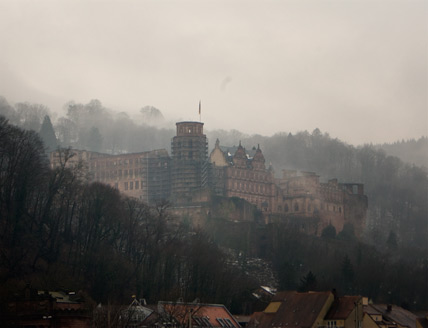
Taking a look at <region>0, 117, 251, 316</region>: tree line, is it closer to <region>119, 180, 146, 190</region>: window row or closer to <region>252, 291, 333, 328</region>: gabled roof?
<region>252, 291, 333, 328</region>: gabled roof

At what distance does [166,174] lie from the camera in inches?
7633

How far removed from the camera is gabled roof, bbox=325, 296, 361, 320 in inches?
4099

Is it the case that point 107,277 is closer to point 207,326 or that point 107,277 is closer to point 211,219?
point 207,326

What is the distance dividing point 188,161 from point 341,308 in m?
87.2

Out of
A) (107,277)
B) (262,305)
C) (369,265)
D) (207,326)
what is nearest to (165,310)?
(207,326)

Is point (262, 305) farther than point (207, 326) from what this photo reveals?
Yes

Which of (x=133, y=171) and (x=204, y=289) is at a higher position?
(x=133, y=171)

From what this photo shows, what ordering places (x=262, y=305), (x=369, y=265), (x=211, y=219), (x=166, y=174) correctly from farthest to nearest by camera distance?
(x=166, y=174) → (x=211, y=219) → (x=369, y=265) → (x=262, y=305)

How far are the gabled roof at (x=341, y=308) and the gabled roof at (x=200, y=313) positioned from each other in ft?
24.8

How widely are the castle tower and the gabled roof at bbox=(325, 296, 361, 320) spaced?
82757mm

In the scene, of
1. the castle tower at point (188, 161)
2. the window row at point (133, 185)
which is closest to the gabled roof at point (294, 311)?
the castle tower at point (188, 161)

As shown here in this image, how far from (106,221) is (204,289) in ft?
48.1

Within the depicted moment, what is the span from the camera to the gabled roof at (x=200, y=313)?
95938 mm

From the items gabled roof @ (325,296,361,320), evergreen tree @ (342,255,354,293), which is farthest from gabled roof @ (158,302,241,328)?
evergreen tree @ (342,255,354,293)
